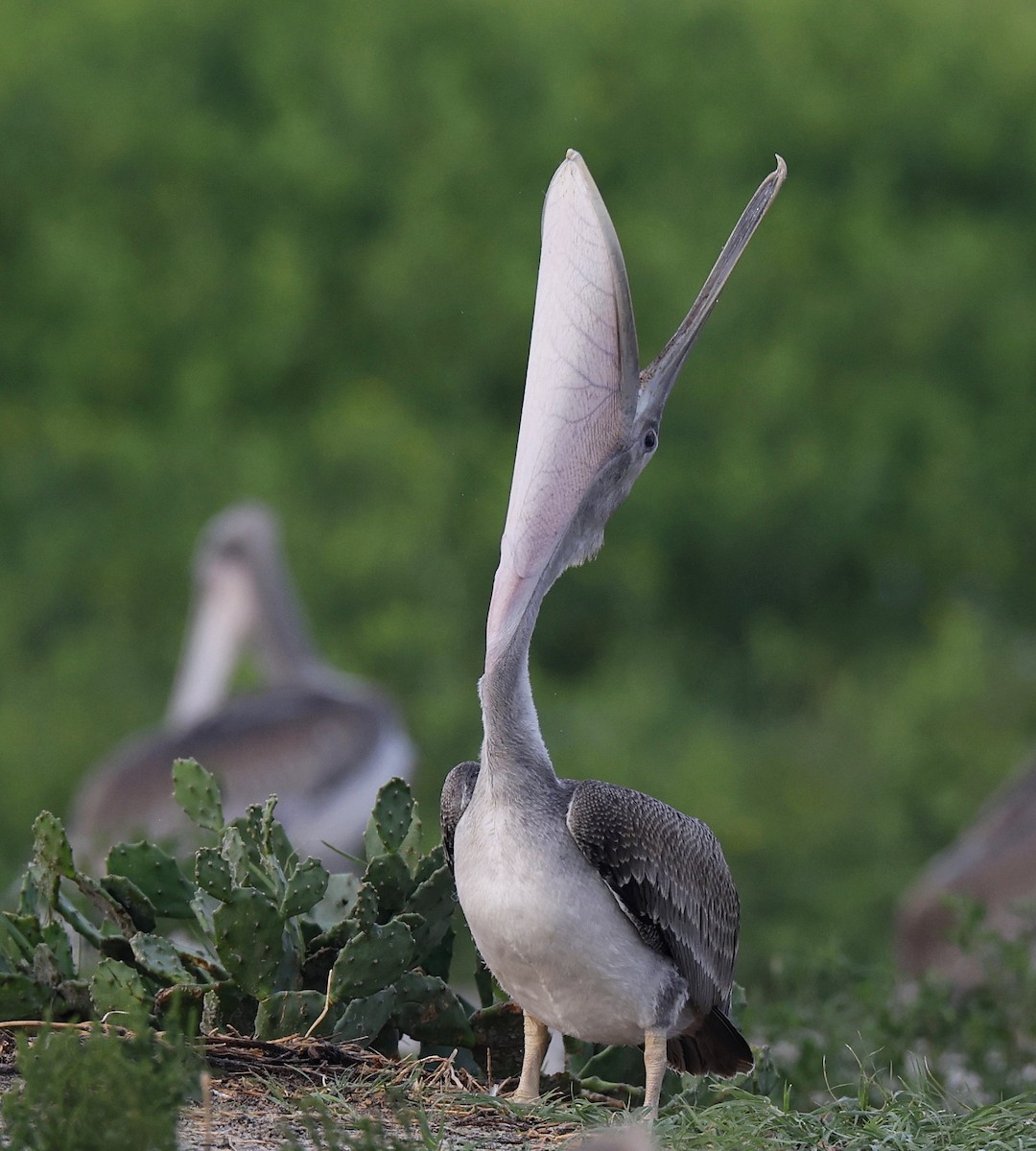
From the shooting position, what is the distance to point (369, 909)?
2.83 meters

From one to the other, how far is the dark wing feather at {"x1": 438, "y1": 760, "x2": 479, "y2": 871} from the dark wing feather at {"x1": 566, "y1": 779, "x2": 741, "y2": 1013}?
0.67ft

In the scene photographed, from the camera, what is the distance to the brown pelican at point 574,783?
2475 mm

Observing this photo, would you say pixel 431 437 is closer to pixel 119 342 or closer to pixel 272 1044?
pixel 119 342

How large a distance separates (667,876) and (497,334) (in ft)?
32.2

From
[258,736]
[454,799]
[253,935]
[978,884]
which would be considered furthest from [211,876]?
[258,736]

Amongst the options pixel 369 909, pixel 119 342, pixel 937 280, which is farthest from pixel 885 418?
pixel 369 909

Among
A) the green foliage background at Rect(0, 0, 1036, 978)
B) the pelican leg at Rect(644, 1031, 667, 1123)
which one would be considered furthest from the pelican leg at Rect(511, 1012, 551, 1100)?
the green foliage background at Rect(0, 0, 1036, 978)

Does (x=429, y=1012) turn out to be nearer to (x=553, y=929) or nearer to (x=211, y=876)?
(x=211, y=876)

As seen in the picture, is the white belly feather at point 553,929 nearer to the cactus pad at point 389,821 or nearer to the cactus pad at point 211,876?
the cactus pad at point 211,876

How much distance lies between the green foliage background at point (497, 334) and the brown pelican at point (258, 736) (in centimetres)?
92

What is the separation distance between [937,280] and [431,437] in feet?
12.4

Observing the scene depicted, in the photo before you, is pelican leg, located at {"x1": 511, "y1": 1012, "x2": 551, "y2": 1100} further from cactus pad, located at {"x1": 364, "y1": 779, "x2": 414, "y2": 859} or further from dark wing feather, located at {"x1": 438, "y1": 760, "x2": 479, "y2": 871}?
cactus pad, located at {"x1": 364, "y1": 779, "x2": 414, "y2": 859}

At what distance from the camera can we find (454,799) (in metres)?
2.75

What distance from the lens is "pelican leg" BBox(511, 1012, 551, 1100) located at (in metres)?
2.70
